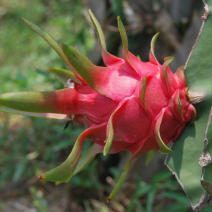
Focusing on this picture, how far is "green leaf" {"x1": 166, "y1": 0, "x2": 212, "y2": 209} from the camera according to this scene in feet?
1.75

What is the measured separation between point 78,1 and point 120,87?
1718 millimetres

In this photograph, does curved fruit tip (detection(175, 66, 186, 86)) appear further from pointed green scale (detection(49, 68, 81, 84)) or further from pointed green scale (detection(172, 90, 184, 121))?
pointed green scale (detection(49, 68, 81, 84))

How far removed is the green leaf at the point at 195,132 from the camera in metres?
0.53

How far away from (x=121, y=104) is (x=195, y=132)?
0.52 feet

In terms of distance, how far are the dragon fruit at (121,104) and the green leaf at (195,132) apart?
23mm

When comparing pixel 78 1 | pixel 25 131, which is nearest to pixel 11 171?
pixel 25 131

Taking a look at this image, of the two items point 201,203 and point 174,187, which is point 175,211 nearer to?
point 174,187

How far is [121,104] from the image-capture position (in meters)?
0.50

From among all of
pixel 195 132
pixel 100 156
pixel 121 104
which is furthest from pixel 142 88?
pixel 100 156

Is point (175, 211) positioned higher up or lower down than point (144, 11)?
lower down

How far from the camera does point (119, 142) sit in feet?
1.73

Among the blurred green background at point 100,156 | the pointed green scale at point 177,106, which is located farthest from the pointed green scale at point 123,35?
the blurred green background at point 100,156

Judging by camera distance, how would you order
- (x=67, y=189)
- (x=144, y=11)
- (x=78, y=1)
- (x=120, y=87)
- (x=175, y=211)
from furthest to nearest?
(x=78, y=1)
(x=67, y=189)
(x=144, y=11)
(x=175, y=211)
(x=120, y=87)

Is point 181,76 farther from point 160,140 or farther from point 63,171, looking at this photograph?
point 63,171
